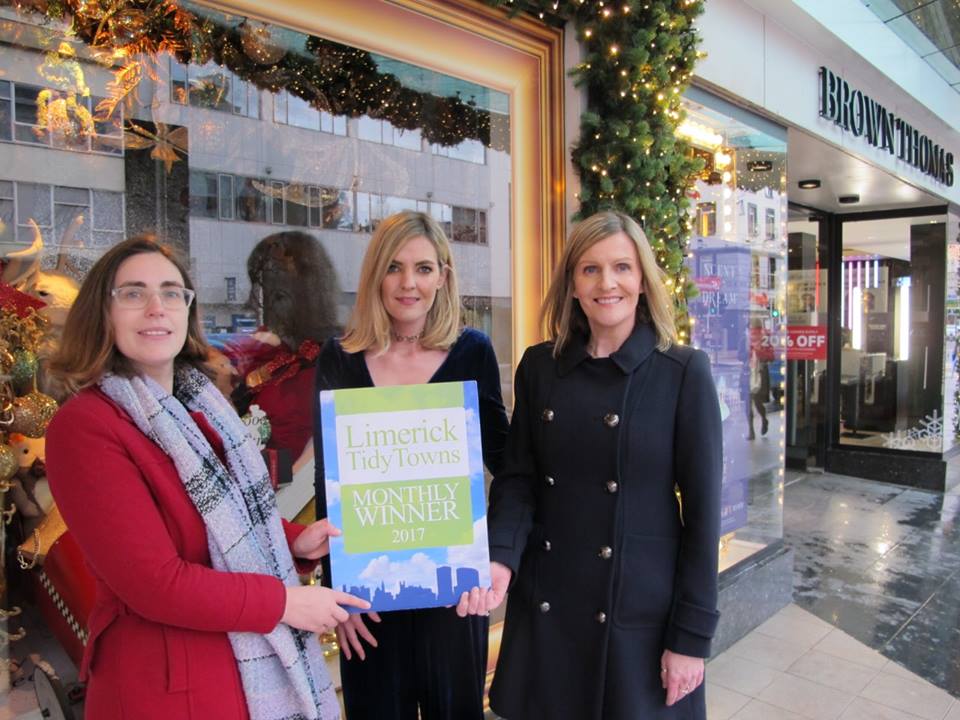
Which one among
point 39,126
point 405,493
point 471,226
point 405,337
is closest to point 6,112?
point 39,126

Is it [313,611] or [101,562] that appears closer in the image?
[101,562]

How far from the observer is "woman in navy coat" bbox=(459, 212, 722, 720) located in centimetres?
167

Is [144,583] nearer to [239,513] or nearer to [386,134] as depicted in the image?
[239,513]

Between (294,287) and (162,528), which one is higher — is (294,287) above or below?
above

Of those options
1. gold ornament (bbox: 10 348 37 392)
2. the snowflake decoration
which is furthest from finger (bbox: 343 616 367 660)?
the snowflake decoration

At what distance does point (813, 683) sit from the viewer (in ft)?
11.4

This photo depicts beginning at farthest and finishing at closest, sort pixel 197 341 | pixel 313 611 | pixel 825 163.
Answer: pixel 825 163 < pixel 197 341 < pixel 313 611

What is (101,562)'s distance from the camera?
4.00 feet

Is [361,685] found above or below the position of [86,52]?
below

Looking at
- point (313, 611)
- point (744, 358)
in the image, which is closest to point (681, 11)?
point (744, 358)

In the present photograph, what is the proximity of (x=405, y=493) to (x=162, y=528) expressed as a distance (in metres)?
0.52

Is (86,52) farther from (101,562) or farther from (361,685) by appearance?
(361,685)

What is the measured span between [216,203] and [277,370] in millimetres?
698

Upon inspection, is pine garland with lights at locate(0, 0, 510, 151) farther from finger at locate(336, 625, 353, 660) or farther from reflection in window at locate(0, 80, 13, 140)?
finger at locate(336, 625, 353, 660)
